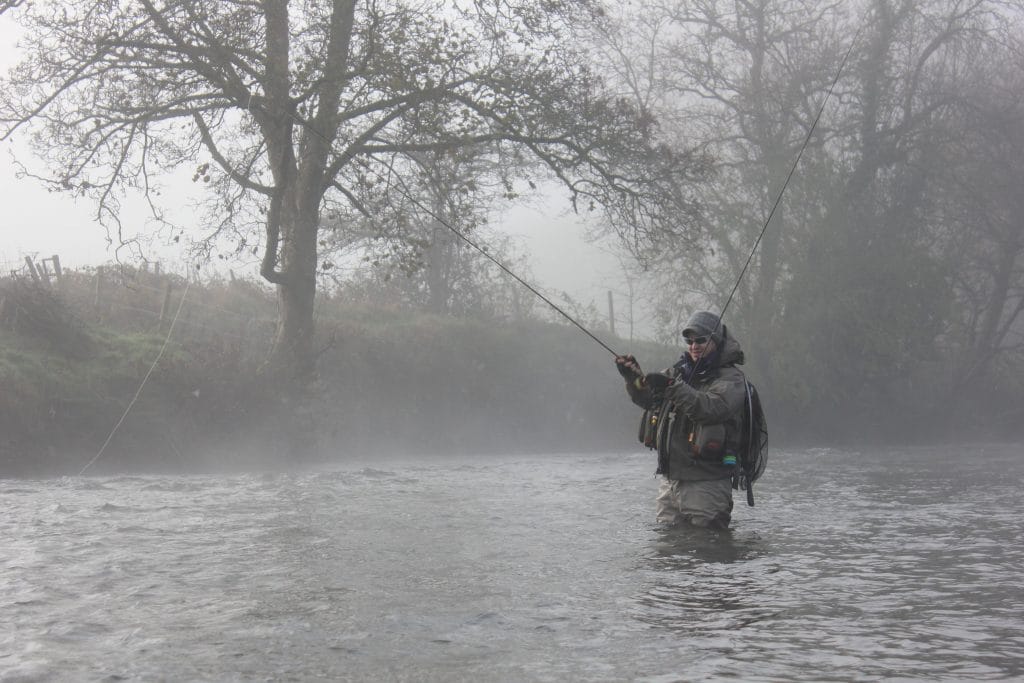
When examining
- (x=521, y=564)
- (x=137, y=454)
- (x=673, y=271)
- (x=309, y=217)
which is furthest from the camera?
(x=673, y=271)

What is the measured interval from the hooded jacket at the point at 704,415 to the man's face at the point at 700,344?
10 centimetres

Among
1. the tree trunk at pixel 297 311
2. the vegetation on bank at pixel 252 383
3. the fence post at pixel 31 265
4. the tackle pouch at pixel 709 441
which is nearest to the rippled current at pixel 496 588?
the tackle pouch at pixel 709 441

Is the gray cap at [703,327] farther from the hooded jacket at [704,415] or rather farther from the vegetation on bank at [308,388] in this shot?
the vegetation on bank at [308,388]

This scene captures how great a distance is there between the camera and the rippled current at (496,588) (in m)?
6.14

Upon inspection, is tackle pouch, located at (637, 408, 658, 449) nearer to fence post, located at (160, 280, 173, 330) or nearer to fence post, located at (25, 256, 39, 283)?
fence post, located at (160, 280, 173, 330)

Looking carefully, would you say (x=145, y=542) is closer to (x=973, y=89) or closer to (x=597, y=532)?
(x=597, y=532)

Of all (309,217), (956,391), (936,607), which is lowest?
(936,607)

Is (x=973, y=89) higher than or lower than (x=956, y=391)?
higher

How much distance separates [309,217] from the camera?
70.3 feet

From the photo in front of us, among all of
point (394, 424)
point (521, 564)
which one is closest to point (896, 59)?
point (394, 424)

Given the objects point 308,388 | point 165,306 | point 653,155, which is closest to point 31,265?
point 165,306

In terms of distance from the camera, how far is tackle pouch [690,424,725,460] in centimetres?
927

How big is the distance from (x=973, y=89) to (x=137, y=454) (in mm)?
23749

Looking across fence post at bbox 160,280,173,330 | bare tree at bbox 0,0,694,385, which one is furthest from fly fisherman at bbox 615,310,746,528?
fence post at bbox 160,280,173,330
